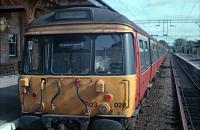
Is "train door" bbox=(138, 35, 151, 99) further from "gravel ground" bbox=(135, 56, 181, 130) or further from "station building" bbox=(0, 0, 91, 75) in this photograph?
"station building" bbox=(0, 0, 91, 75)

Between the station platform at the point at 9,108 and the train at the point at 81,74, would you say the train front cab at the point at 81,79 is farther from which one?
the station platform at the point at 9,108

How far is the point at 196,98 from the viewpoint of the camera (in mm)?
17250

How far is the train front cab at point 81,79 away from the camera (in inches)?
309

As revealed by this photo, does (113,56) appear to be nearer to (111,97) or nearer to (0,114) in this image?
(111,97)

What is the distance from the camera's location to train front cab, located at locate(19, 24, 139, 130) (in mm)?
7840

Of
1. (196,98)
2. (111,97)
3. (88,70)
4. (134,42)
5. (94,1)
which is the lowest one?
(196,98)

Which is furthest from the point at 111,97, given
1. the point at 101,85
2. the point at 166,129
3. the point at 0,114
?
the point at 0,114

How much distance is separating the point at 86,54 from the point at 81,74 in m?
0.41

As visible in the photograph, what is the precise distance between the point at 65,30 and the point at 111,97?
5.24 ft

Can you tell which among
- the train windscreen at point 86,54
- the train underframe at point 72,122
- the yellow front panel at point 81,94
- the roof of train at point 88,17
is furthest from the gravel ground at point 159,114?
the roof of train at point 88,17

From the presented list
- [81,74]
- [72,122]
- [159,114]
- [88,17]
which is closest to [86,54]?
[81,74]

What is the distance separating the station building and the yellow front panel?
1155 centimetres

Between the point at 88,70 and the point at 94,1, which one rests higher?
the point at 94,1

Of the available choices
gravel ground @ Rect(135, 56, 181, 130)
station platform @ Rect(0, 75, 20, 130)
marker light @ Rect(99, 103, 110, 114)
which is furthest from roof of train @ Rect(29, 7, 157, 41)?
gravel ground @ Rect(135, 56, 181, 130)
